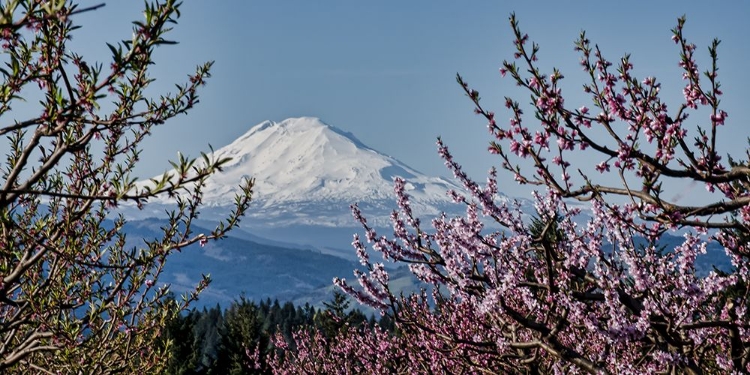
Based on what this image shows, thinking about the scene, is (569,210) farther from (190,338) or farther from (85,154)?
(190,338)

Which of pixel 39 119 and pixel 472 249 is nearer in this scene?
pixel 39 119

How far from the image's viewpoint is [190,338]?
42.4m

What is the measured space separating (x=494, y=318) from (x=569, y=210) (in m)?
1.75

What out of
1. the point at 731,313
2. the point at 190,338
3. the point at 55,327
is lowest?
the point at 55,327

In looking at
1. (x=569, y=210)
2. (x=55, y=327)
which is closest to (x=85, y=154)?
(x=55, y=327)

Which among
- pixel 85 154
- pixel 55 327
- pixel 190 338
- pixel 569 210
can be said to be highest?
pixel 190 338

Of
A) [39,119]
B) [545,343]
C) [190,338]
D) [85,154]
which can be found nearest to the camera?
[39,119]

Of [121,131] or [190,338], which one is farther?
[190,338]

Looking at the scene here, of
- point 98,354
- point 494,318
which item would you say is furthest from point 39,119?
point 494,318

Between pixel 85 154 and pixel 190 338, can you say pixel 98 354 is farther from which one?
pixel 190 338

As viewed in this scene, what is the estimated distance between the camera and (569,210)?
7.66 m

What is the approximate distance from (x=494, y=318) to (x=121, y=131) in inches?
163

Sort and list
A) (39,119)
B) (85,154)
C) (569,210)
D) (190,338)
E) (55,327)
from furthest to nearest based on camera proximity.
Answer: (190,338) < (569,210) < (85,154) < (55,327) < (39,119)

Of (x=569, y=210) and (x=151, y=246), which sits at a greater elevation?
(x=569, y=210)
